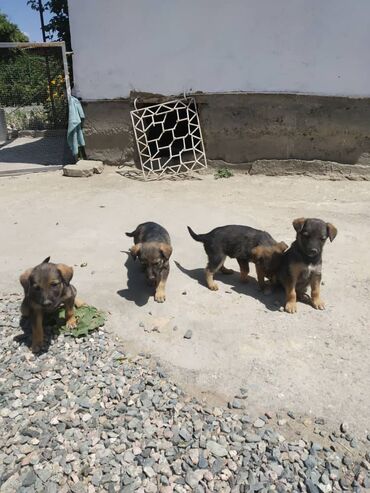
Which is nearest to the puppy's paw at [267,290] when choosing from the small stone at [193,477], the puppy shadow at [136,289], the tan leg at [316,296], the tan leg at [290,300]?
the tan leg at [290,300]

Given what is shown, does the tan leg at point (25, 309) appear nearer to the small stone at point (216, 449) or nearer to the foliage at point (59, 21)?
the small stone at point (216, 449)

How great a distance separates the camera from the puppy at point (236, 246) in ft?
18.3

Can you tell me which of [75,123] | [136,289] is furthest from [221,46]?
[136,289]

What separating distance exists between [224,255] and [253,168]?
6248 mm

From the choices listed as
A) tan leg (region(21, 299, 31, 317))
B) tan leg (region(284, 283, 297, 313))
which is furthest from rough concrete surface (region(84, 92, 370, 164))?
tan leg (region(21, 299, 31, 317))

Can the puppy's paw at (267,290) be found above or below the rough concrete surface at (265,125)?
below

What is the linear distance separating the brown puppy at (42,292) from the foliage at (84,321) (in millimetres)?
243

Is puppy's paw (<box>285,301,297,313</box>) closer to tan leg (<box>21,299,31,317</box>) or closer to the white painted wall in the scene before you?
tan leg (<box>21,299,31,317</box>)

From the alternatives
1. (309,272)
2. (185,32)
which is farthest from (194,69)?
(309,272)

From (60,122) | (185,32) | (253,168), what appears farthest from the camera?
(60,122)

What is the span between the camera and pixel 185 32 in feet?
35.1

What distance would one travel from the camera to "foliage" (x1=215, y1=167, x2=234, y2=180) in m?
11.5

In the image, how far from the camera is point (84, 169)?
11.7 meters

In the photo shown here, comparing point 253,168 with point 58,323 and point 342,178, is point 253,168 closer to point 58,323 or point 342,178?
point 342,178
